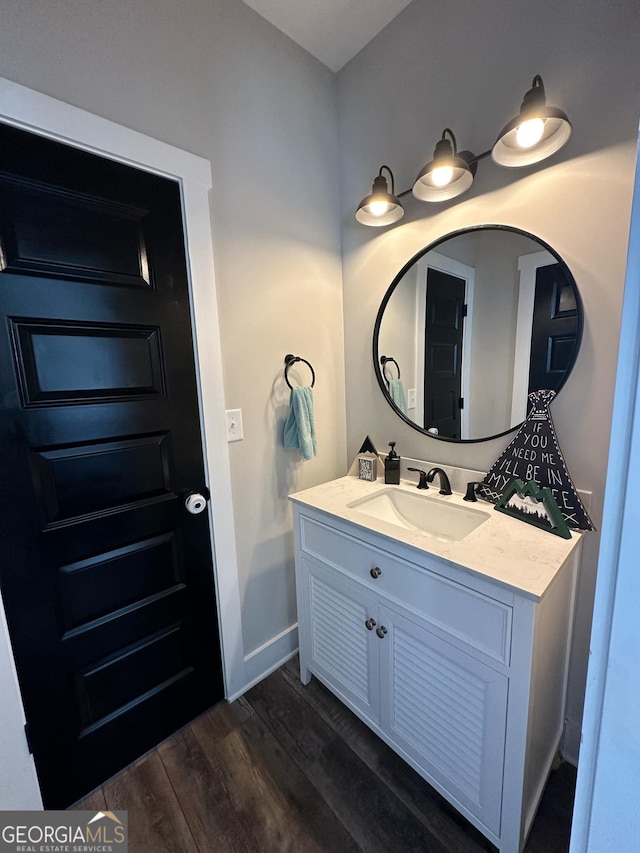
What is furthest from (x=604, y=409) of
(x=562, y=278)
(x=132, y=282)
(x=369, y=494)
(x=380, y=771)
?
(x=132, y=282)

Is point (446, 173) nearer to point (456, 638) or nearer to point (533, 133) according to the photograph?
point (533, 133)

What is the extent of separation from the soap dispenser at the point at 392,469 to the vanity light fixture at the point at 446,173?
104 cm

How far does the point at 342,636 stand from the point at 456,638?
51 centimetres

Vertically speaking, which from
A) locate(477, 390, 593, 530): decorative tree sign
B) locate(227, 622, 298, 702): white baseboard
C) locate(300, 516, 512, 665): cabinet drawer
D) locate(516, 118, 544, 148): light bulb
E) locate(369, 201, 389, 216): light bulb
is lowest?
locate(227, 622, 298, 702): white baseboard

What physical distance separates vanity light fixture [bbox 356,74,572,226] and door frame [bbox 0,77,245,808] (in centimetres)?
66

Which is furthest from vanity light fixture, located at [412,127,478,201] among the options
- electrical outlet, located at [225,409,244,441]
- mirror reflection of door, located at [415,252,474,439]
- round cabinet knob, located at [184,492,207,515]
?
round cabinet knob, located at [184,492,207,515]

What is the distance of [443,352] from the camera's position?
1449 mm

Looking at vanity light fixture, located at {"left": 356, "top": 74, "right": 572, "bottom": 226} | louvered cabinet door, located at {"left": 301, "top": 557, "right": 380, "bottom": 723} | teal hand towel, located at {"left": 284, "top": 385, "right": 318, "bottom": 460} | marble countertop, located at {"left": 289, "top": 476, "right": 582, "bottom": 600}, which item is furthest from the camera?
teal hand towel, located at {"left": 284, "top": 385, "right": 318, "bottom": 460}

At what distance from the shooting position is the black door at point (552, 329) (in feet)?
3.62

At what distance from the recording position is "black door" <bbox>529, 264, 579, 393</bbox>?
3.62 ft

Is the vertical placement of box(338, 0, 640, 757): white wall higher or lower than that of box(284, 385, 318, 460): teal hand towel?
higher

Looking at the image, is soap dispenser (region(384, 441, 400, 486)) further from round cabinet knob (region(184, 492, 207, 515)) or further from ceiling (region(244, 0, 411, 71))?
ceiling (region(244, 0, 411, 71))

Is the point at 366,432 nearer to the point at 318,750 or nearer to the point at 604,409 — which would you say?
the point at 604,409

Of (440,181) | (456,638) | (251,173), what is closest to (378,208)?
(440,181)
